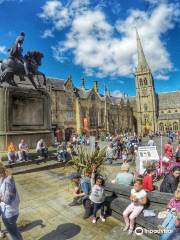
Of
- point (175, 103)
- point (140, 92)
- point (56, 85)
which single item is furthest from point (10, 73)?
point (175, 103)

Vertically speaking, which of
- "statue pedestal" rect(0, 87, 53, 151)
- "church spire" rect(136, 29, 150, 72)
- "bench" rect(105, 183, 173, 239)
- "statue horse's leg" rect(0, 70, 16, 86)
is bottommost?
"bench" rect(105, 183, 173, 239)

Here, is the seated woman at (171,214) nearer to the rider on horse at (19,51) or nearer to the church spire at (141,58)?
the rider on horse at (19,51)

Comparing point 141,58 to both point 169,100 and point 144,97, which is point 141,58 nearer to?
point 144,97

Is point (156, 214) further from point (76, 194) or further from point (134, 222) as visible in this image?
point (76, 194)

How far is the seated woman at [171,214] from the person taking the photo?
3918 millimetres

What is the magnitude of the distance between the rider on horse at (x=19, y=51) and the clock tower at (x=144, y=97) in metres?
83.1

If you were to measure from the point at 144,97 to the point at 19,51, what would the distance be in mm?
88670

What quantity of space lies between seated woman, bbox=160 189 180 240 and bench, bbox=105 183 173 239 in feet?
0.90

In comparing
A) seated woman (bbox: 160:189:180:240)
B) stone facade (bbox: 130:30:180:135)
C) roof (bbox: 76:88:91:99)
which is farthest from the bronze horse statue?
stone facade (bbox: 130:30:180:135)

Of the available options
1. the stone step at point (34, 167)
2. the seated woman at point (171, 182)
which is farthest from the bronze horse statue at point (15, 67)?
the seated woman at point (171, 182)

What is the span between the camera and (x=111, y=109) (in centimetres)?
6919

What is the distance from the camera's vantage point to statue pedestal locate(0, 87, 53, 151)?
36.6 feet

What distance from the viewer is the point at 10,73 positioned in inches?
458

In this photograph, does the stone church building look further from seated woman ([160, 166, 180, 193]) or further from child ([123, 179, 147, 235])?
child ([123, 179, 147, 235])
